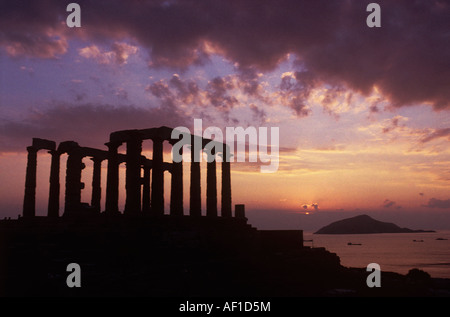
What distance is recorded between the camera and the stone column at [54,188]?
43.5m

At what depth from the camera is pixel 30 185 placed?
42.6 m

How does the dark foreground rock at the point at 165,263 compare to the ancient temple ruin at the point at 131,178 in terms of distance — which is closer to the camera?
the dark foreground rock at the point at 165,263

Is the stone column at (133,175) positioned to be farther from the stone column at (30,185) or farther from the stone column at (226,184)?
the stone column at (30,185)

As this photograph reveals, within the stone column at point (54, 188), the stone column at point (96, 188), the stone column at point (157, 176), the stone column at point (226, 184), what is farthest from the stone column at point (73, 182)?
the stone column at point (226, 184)

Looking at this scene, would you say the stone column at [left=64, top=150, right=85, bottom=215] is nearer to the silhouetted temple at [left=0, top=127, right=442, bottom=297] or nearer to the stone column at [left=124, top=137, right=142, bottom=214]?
the silhouetted temple at [left=0, top=127, right=442, bottom=297]

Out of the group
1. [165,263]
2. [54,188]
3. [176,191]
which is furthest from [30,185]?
[165,263]

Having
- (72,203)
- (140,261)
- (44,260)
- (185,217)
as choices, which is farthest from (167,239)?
(72,203)

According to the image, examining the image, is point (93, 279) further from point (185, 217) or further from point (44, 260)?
point (185, 217)

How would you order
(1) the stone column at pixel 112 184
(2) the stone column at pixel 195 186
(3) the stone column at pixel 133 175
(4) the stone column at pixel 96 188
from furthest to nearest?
(4) the stone column at pixel 96 188, (2) the stone column at pixel 195 186, (1) the stone column at pixel 112 184, (3) the stone column at pixel 133 175

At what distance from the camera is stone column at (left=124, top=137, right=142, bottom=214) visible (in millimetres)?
37844

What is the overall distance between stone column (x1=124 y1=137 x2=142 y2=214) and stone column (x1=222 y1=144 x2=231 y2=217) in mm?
11041

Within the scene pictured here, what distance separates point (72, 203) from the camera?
132 ft

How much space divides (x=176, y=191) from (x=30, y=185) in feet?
50.5

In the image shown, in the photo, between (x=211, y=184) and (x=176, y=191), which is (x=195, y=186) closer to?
(x=176, y=191)
